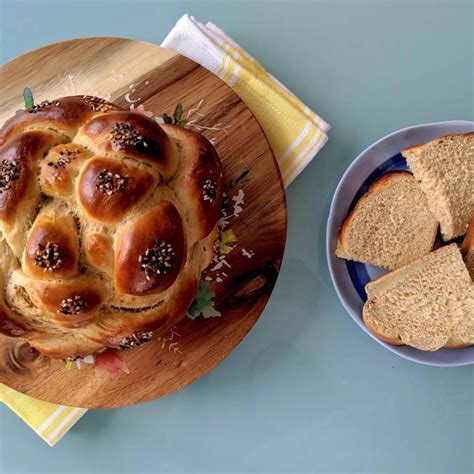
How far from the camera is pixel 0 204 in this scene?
106 centimetres

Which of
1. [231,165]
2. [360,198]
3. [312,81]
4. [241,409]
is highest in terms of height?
[312,81]

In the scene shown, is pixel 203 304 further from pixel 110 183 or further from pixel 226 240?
pixel 110 183

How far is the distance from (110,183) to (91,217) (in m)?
0.07

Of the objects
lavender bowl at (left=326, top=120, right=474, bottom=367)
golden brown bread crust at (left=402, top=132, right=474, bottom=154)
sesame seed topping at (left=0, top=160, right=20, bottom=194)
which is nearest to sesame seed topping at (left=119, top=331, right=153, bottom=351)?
sesame seed topping at (left=0, top=160, right=20, bottom=194)

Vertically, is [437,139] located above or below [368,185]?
above

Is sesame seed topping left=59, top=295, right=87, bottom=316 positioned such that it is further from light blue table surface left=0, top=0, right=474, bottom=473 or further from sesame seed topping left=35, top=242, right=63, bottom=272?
light blue table surface left=0, top=0, right=474, bottom=473

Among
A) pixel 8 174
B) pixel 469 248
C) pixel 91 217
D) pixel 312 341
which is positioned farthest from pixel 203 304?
pixel 469 248

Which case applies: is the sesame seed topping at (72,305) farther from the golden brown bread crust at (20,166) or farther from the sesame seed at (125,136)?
the sesame seed at (125,136)

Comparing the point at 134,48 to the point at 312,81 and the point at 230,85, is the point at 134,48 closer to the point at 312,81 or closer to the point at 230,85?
the point at 230,85

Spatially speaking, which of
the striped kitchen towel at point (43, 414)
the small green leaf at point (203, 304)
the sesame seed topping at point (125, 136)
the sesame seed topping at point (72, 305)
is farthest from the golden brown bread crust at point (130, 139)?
the striped kitchen towel at point (43, 414)

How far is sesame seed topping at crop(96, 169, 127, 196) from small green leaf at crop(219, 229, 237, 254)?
1.45 feet

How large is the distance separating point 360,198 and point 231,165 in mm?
338

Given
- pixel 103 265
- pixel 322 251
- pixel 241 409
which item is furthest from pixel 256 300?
pixel 103 265

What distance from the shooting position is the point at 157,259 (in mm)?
1069
